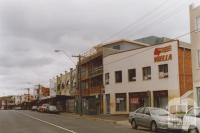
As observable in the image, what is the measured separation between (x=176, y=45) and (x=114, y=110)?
45.8 ft

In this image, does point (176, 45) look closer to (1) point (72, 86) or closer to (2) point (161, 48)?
(2) point (161, 48)

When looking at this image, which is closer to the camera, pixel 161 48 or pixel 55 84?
pixel 161 48

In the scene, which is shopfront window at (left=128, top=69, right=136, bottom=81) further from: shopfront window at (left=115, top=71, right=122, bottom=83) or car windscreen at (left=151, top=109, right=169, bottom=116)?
car windscreen at (left=151, top=109, right=169, bottom=116)

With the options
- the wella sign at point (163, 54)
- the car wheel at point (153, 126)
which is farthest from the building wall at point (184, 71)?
the car wheel at point (153, 126)

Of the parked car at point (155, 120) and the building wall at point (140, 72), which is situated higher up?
the building wall at point (140, 72)

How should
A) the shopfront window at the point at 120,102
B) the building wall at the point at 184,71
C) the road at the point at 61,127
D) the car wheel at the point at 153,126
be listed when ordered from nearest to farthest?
the car wheel at the point at 153,126
the road at the point at 61,127
the building wall at the point at 184,71
the shopfront window at the point at 120,102

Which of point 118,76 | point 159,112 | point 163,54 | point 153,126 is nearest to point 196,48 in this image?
point 163,54

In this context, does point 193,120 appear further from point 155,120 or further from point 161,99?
point 161,99

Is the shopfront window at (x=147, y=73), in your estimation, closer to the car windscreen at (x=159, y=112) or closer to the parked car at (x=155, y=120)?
the parked car at (x=155, y=120)

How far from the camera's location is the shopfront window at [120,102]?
165 ft

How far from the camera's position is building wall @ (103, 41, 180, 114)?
4144 cm

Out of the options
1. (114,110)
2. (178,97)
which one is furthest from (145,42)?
(178,97)

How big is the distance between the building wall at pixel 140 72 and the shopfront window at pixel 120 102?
0.49 metres

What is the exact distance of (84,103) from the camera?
64.9 m
